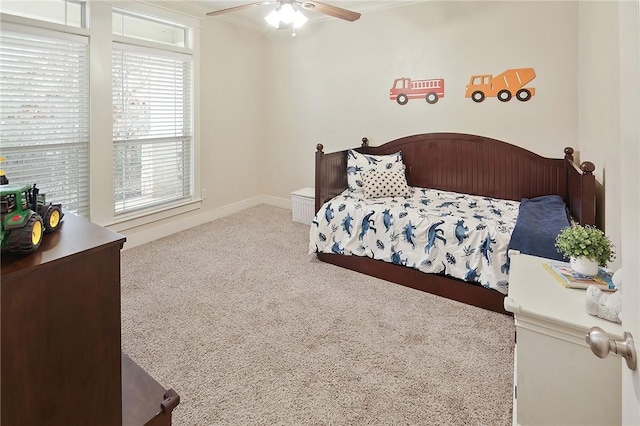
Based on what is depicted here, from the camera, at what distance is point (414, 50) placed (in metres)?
3.99

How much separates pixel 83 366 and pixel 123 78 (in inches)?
134

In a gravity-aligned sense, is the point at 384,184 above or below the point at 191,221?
above

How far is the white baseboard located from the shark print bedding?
177cm

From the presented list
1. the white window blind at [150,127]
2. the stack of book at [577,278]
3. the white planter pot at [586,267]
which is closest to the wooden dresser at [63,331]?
the stack of book at [577,278]

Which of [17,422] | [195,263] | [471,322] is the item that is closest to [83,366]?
[17,422]

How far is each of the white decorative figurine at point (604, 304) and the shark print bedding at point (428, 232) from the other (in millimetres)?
1247

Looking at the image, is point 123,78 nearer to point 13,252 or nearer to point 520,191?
point 13,252

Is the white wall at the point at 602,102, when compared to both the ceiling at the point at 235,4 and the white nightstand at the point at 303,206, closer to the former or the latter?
the ceiling at the point at 235,4

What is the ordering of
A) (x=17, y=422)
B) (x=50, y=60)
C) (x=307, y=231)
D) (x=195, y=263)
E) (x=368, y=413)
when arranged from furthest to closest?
(x=307, y=231)
(x=195, y=263)
(x=50, y=60)
(x=368, y=413)
(x=17, y=422)

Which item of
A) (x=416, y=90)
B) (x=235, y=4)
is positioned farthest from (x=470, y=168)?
(x=235, y=4)

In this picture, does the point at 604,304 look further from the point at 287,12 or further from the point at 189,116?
the point at 189,116

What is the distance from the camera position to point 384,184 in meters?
3.65

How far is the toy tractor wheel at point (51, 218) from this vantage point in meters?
0.91

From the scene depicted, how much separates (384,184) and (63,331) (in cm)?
312
